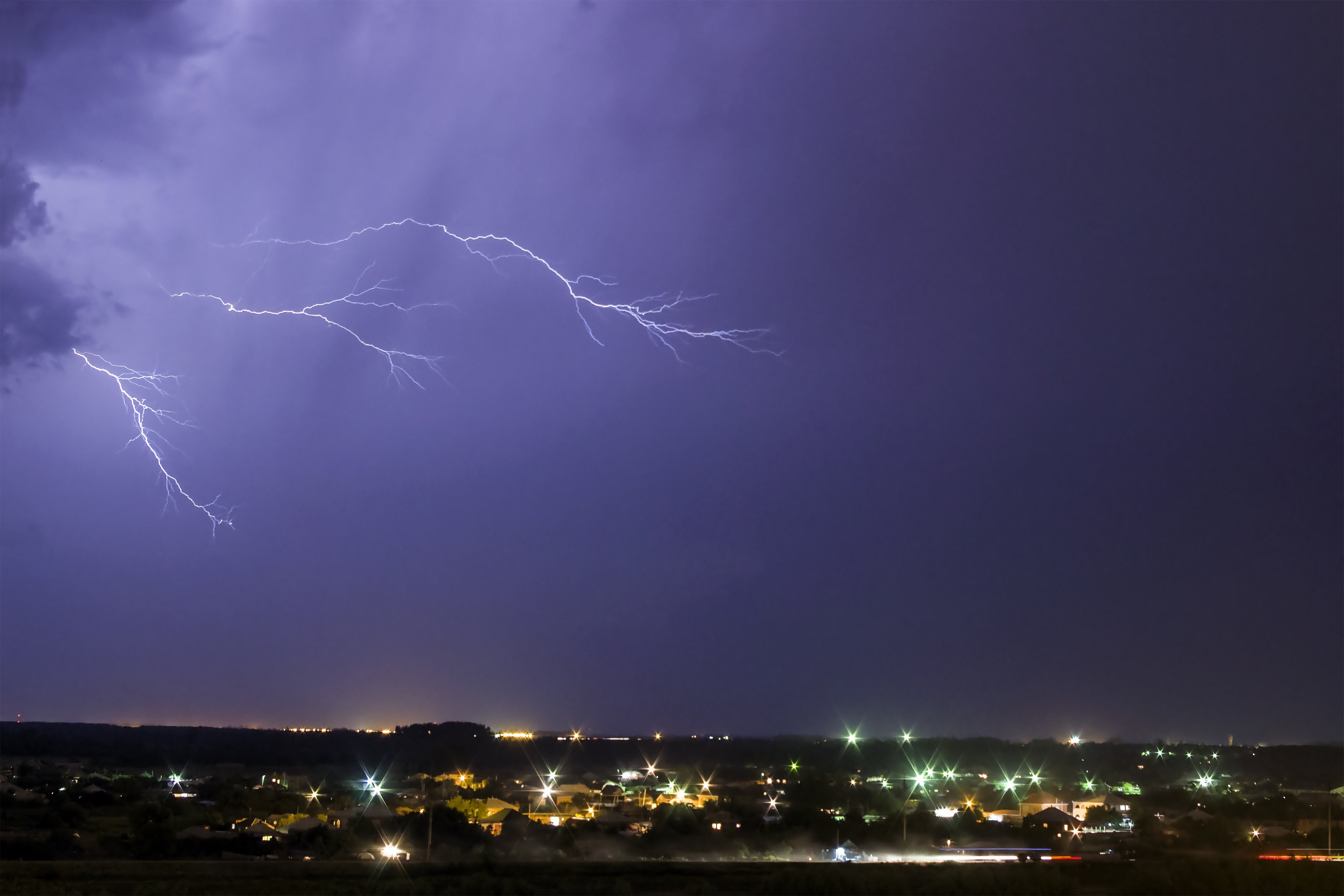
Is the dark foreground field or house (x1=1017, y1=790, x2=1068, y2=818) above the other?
house (x1=1017, y1=790, x2=1068, y2=818)

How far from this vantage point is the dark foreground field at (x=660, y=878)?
54.1 feet

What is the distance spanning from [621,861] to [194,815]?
12035 millimetres

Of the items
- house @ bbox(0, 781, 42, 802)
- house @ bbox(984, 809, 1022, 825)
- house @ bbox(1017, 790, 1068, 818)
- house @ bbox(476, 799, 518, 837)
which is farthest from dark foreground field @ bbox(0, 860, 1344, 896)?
house @ bbox(1017, 790, 1068, 818)


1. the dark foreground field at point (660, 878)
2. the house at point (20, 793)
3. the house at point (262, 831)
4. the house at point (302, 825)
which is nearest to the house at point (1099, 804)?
the dark foreground field at point (660, 878)

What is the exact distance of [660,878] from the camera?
18.2m

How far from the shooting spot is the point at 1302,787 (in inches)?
1891

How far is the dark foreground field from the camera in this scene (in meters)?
16.5

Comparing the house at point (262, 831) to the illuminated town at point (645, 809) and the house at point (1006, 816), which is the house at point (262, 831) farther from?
the house at point (1006, 816)

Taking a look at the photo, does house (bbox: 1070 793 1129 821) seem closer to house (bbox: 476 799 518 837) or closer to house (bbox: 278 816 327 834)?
house (bbox: 476 799 518 837)

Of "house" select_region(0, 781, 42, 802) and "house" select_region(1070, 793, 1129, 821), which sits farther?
"house" select_region(1070, 793, 1129, 821)

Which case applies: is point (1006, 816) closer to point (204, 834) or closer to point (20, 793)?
point (204, 834)

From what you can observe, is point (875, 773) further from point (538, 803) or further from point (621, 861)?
point (621, 861)

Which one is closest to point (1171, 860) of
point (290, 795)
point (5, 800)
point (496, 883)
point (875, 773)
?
point (496, 883)

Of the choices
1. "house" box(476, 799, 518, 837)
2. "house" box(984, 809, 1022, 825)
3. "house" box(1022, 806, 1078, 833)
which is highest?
"house" box(476, 799, 518, 837)
